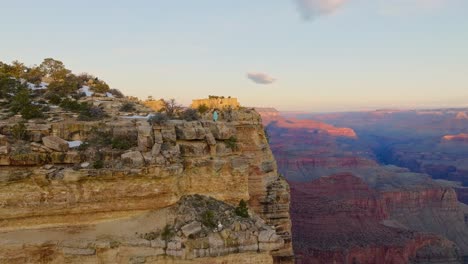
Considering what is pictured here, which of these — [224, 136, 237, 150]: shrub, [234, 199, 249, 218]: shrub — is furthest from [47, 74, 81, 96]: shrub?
[234, 199, 249, 218]: shrub

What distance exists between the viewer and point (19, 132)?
12.1 metres

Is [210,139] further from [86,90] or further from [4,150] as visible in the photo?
[86,90]

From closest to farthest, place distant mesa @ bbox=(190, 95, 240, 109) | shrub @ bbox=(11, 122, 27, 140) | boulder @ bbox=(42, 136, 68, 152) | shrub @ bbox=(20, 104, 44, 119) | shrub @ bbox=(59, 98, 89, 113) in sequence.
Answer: boulder @ bbox=(42, 136, 68, 152) < shrub @ bbox=(11, 122, 27, 140) < shrub @ bbox=(20, 104, 44, 119) < shrub @ bbox=(59, 98, 89, 113) < distant mesa @ bbox=(190, 95, 240, 109)

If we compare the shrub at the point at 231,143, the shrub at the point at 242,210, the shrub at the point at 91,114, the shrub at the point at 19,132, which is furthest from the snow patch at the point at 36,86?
the shrub at the point at 242,210

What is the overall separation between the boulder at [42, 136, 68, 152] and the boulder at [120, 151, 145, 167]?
169cm

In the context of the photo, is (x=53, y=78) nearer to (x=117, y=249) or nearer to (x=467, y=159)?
(x=117, y=249)

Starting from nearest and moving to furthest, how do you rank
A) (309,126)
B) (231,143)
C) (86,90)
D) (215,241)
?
(215,241), (231,143), (86,90), (309,126)

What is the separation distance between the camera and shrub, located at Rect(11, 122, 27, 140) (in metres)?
12.1

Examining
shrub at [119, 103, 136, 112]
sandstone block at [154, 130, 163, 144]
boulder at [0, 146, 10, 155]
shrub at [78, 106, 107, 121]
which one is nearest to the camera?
boulder at [0, 146, 10, 155]

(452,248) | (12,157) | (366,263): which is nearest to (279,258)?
(12,157)

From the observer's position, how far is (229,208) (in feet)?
41.0

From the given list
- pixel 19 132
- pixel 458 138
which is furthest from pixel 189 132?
pixel 458 138

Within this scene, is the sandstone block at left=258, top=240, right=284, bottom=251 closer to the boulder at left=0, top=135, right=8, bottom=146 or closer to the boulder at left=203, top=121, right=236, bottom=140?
the boulder at left=203, top=121, right=236, bottom=140

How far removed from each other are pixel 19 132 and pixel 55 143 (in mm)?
1354
